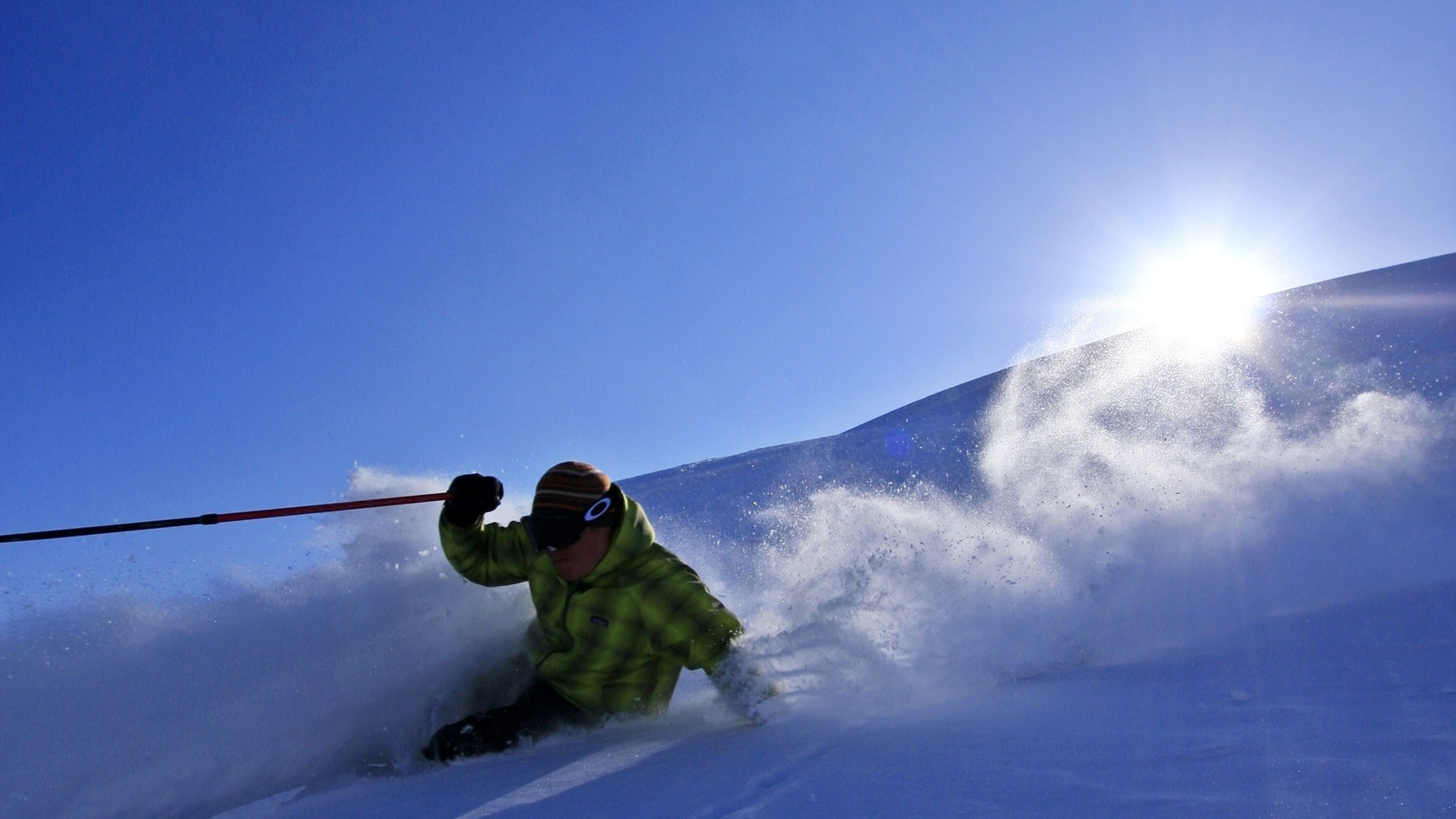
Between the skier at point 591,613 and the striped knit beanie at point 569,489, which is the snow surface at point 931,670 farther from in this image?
the striped knit beanie at point 569,489

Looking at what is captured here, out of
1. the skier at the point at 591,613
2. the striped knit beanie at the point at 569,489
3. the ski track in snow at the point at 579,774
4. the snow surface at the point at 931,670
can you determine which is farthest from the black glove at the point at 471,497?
the ski track in snow at the point at 579,774

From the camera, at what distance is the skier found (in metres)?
2.82

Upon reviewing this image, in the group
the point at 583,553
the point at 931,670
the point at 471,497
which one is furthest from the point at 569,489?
the point at 931,670

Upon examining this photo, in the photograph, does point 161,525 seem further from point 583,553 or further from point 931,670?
point 931,670

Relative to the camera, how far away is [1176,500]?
14.7ft

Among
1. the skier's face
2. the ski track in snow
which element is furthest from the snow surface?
the skier's face

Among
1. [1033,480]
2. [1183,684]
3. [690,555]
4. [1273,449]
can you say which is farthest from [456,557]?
[1033,480]

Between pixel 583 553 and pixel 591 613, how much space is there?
285 mm

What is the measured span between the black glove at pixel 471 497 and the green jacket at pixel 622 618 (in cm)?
5

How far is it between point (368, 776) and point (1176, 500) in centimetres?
444

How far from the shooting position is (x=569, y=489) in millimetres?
2879

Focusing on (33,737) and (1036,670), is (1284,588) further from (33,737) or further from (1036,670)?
(33,737)

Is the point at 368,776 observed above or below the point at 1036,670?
below

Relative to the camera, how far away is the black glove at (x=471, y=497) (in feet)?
10.9
